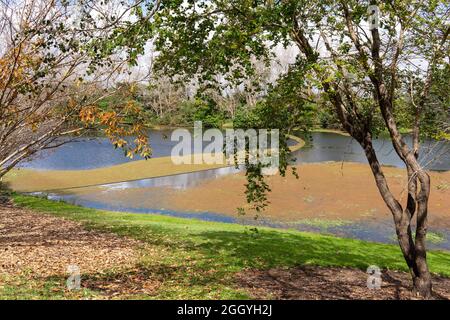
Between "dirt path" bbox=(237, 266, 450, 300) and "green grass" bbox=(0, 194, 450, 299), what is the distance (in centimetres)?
56

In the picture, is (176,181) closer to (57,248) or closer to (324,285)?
(57,248)

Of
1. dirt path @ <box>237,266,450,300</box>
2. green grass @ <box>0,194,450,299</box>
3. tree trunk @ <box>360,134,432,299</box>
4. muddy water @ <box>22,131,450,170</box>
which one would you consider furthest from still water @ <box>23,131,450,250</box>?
green grass @ <box>0,194,450,299</box>

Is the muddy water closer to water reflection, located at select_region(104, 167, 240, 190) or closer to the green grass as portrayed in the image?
water reflection, located at select_region(104, 167, 240, 190)

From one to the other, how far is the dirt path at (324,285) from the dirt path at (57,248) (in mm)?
3889

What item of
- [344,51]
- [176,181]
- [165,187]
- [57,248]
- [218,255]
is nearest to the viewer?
[344,51]

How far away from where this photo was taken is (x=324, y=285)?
39.3 feet

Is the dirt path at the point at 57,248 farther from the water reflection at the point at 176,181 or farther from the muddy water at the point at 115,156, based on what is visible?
the muddy water at the point at 115,156

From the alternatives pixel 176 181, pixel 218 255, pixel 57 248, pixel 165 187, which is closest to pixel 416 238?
pixel 218 255

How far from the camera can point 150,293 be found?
997 centimetres

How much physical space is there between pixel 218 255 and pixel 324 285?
4065 mm

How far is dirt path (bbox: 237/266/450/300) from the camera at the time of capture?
10961 millimetres

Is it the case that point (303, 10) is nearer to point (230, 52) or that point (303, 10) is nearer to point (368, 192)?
point (230, 52)

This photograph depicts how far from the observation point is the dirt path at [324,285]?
36.0ft
